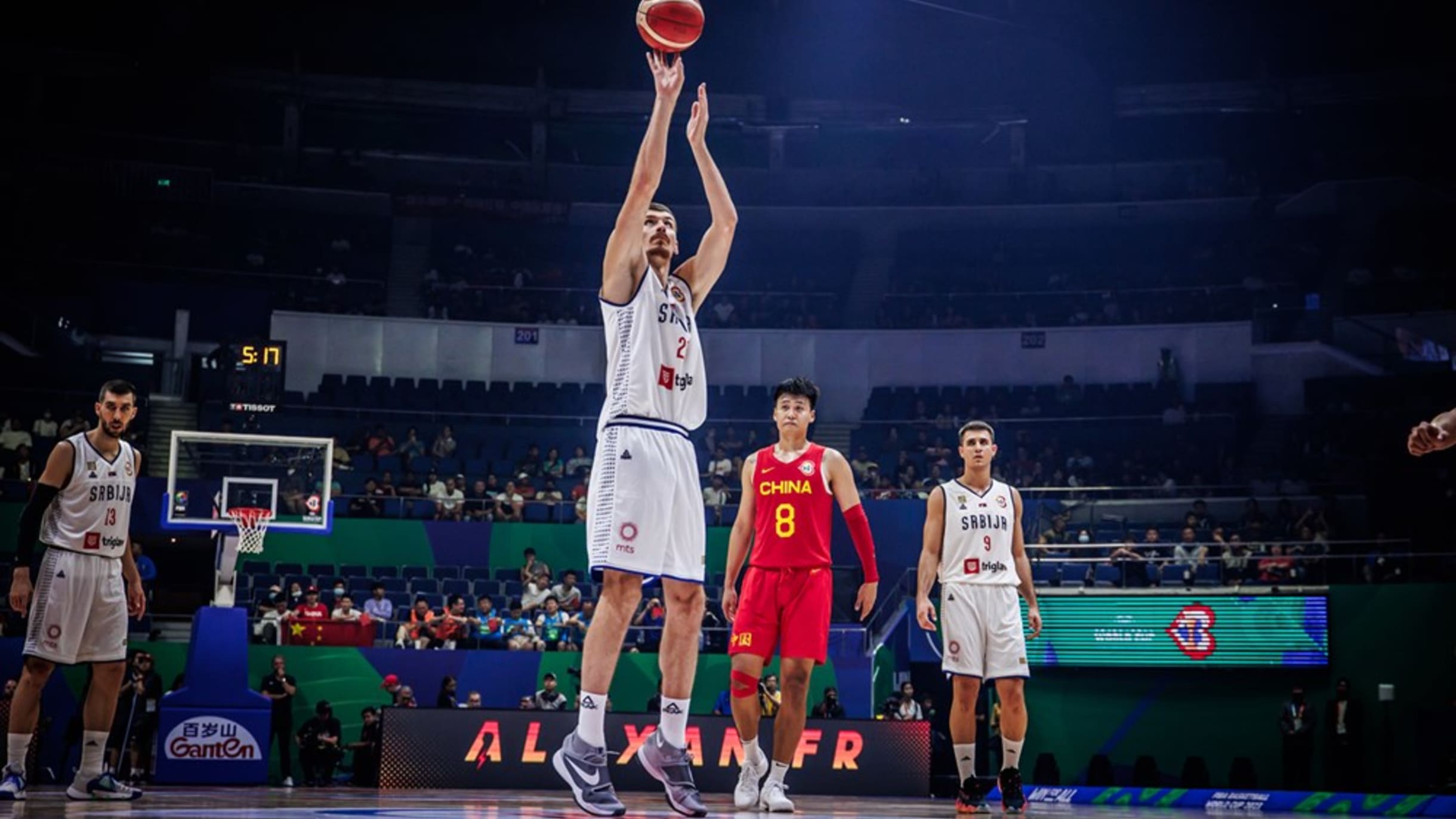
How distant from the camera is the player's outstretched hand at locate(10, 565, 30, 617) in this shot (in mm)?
8531

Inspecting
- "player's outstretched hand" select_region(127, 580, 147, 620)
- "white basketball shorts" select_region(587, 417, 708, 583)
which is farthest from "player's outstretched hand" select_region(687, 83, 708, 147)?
"player's outstretched hand" select_region(127, 580, 147, 620)

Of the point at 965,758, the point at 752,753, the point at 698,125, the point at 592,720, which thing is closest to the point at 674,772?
the point at 592,720

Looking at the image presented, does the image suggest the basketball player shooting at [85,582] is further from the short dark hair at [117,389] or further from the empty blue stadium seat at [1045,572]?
the empty blue stadium seat at [1045,572]

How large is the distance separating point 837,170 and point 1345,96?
1307 centimetres

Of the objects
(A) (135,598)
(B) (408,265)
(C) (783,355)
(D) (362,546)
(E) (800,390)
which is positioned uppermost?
(B) (408,265)

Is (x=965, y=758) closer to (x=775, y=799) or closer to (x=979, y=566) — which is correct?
(x=979, y=566)

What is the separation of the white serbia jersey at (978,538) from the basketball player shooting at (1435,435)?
15.2 feet

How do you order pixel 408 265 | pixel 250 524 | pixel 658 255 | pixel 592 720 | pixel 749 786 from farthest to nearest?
pixel 408 265 < pixel 250 524 < pixel 749 786 < pixel 658 255 < pixel 592 720

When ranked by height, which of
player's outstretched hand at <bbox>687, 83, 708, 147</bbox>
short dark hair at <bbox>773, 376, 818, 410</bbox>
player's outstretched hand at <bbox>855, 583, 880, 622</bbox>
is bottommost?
player's outstretched hand at <bbox>855, 583, 880, 622</bbox>

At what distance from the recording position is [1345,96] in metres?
37.0

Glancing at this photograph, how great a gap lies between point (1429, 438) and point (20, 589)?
7.65 meters

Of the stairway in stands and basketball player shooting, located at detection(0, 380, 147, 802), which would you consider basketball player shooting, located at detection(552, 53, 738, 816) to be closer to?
basketball player shooting, located at detection(0, 380, 147, 802)

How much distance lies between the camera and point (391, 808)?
747 cm

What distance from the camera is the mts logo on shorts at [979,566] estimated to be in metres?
10.6
